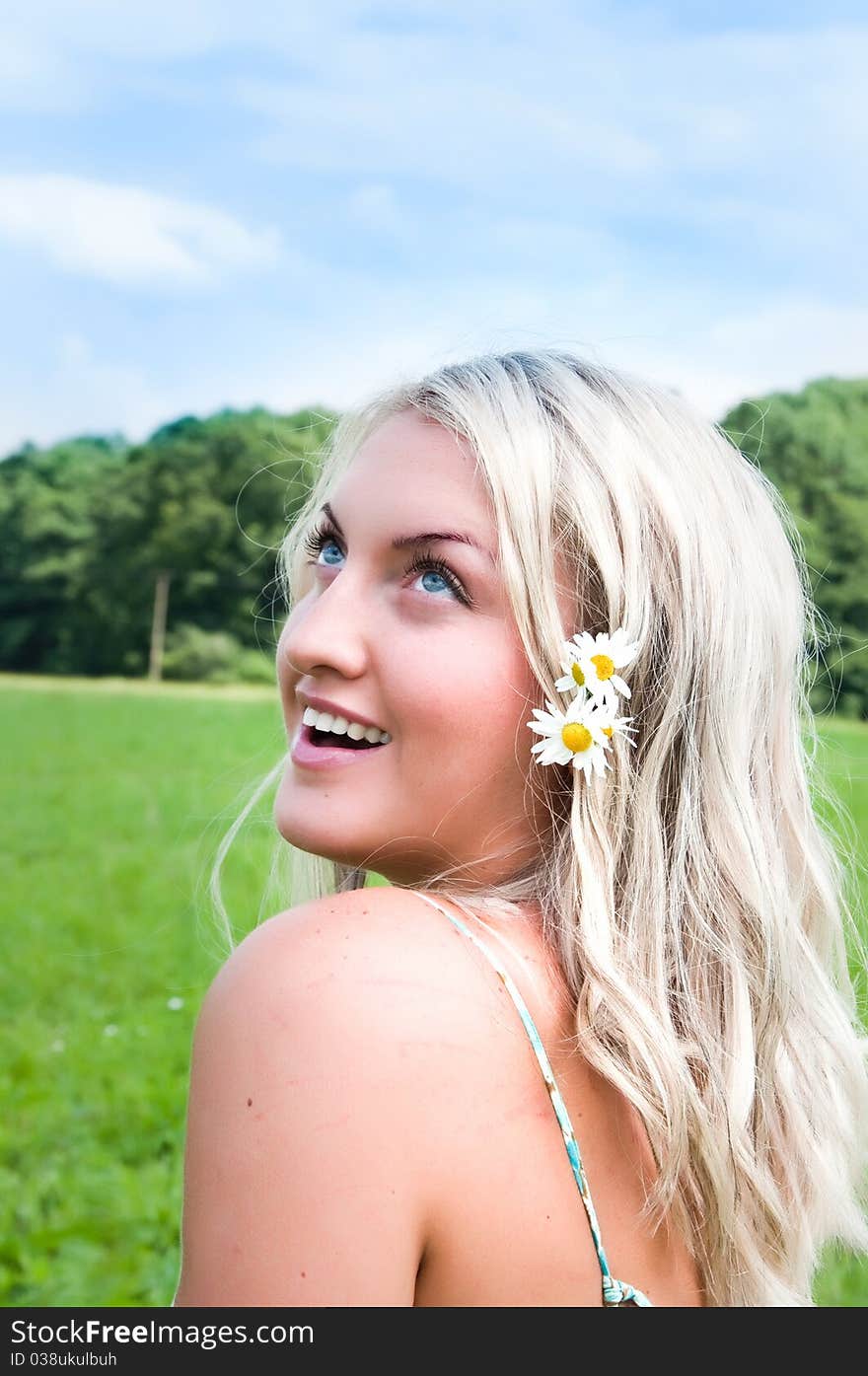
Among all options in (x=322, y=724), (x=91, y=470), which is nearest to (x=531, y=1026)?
(x=322, y=724)

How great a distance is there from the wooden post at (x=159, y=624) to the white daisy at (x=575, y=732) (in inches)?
1091

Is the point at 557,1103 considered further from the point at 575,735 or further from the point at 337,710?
the point at 337,710

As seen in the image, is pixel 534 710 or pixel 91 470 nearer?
pixel 534 710

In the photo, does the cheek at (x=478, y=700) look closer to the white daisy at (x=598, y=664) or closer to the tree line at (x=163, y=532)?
the white daisy at (x=598, y=664)

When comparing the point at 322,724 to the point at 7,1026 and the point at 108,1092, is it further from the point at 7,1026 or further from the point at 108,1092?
the point at 7,1026

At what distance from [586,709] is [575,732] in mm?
32

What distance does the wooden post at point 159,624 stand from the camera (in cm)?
2886

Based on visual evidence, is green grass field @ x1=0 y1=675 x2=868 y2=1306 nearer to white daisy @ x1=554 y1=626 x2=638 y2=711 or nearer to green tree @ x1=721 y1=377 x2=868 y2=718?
white daisy @ x1=554 y1=626 x2=638 y2=711

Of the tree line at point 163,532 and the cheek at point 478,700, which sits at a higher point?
the cheek at point 478,700

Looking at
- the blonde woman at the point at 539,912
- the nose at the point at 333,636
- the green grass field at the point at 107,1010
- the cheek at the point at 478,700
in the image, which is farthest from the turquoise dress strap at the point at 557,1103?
the green grass field at the point at 107,1010

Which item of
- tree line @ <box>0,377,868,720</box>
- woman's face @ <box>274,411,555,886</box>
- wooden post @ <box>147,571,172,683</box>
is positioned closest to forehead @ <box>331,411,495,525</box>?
woman's face @ <box>274,411,555,886</box>

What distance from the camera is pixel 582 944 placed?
152cm

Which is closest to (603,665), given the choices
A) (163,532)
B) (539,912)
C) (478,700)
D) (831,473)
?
(478,700)
